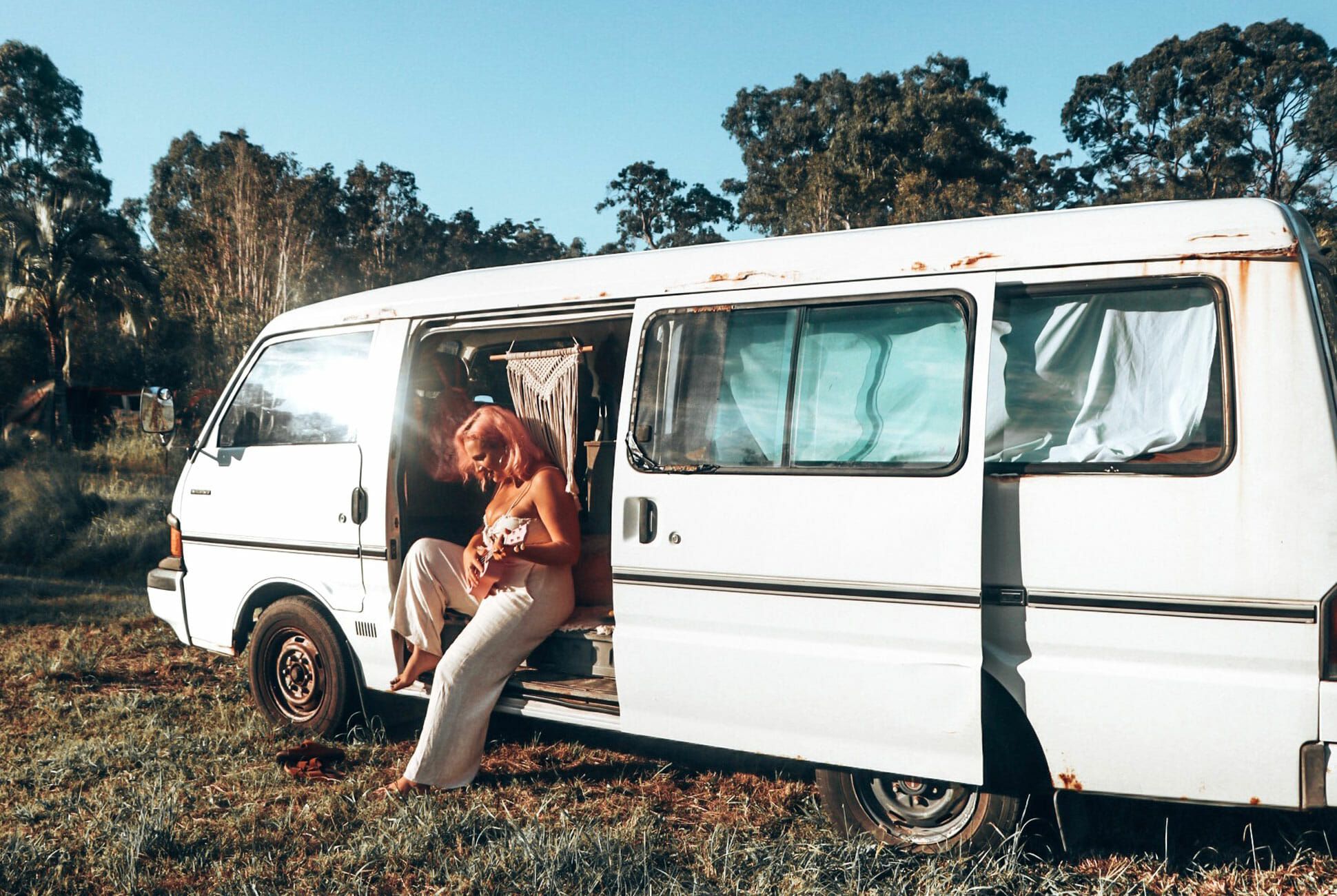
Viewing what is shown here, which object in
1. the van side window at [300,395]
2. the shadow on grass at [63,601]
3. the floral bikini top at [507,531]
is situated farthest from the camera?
the shadow on grass at [63,601]

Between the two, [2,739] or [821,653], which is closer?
[821,653]

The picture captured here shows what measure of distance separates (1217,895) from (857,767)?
1200 millimetres

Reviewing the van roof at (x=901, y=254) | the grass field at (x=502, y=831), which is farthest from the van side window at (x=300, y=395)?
the grass field at (x=502, y=831)

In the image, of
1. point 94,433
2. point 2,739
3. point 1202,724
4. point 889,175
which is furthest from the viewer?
point 889,175

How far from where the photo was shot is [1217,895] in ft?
11.8

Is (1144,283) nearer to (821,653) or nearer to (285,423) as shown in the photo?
(821,653)

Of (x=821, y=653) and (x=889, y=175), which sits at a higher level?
(x=889, y=175)

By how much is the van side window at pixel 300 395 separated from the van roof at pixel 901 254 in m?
0.45

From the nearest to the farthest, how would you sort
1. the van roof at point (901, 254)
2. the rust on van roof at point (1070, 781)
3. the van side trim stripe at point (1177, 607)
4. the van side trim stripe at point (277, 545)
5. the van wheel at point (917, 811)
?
the van side trim stripe at point (1177, 607) → the van roof at point (901, 254) → the rust on van roof at point (1070, 781) → the van wheel at point (917, 811) → the van side trim stripe at point (277, 545)

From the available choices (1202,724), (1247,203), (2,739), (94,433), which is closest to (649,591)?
(1202,724)

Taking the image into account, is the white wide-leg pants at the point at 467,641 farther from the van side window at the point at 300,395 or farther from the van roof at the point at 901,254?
the van roof at the point at 901,254

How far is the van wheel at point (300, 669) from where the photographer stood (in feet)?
17.4

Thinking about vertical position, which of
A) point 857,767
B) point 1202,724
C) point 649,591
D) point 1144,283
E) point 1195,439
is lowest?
point 857,767

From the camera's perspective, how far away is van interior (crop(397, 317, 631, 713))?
482 cm
